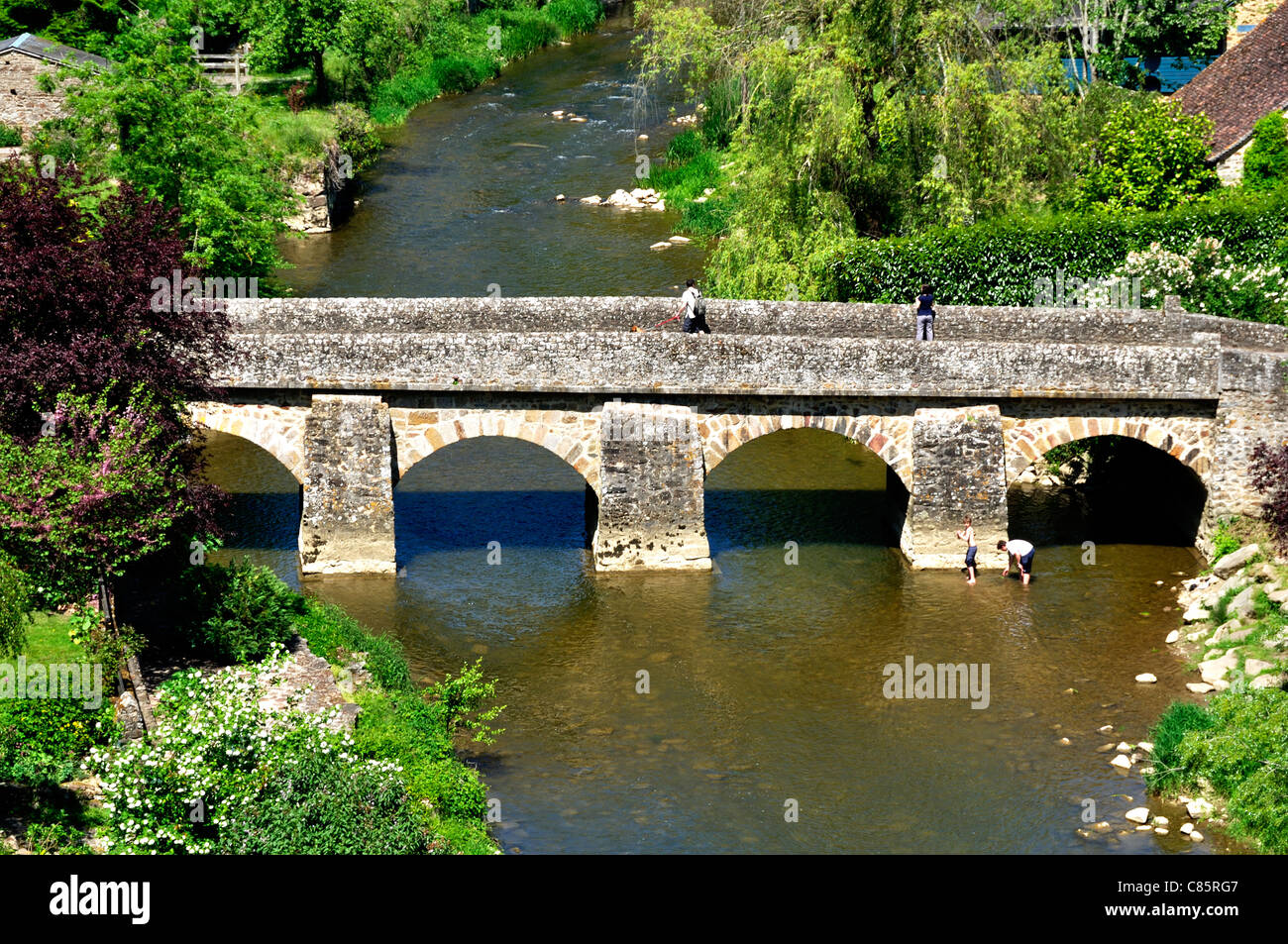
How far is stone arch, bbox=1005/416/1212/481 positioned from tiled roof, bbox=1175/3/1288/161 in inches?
460

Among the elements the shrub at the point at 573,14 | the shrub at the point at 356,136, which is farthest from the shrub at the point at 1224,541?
the shrub at the point at 573,14

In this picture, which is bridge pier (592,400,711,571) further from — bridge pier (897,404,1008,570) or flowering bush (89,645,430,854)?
flowering bush (89,645,430,854)

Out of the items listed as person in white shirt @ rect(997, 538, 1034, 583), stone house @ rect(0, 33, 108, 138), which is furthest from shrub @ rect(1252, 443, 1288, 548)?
stone house @ rect(0, 33, 108, 138)

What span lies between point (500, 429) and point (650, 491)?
2956 millimetres

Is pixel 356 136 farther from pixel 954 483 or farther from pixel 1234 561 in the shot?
pixel 1234 561

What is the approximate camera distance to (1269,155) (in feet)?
128

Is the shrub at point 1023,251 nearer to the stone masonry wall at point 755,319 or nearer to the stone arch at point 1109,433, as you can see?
the stone masonry wall at point 755,319

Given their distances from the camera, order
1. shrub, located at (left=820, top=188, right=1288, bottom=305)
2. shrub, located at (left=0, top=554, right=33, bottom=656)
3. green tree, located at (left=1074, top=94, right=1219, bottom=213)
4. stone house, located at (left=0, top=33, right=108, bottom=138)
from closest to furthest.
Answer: shrub, located at (left=0, top=554, right=33, bottom=656), shrub, located at (left=820, top=188, right=1288, bottom=305), green tree, located at (left=1074, top=94, right=1219, bottom=213), stone house, located at (left=0, top=33, right=108, bottom=138)

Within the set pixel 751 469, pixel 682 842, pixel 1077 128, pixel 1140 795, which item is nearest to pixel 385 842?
pixel 682 842

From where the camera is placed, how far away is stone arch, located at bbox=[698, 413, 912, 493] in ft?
101

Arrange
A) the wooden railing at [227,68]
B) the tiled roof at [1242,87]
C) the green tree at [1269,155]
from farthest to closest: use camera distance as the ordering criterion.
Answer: the wooden railing at [227,68] < the tiled roof at [1242,87] < the green tree at [1269,155]

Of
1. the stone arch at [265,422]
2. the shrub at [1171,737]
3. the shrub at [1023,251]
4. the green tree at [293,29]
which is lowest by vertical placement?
the shrub at [1171,737]

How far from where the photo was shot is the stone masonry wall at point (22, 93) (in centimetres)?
4766

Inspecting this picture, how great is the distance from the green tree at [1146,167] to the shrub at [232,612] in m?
22.2
